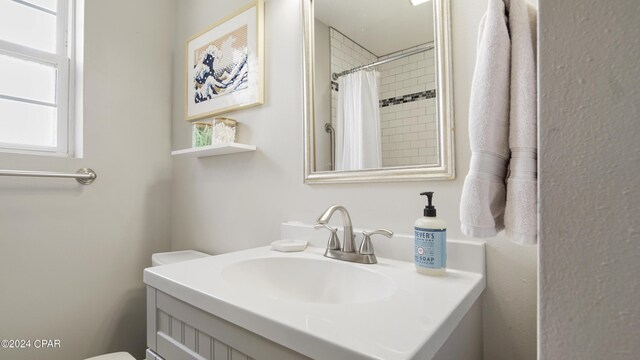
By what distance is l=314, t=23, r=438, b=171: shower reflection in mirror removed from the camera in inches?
33.8

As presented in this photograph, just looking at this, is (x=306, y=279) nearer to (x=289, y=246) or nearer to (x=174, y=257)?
(x=289, y=246)

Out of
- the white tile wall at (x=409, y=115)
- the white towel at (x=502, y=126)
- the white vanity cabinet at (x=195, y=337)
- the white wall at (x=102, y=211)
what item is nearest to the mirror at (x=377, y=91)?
the white tile wall at (x=409, y=115)

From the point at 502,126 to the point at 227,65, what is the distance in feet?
4.15

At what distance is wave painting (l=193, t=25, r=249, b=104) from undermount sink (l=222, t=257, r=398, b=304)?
83 cm

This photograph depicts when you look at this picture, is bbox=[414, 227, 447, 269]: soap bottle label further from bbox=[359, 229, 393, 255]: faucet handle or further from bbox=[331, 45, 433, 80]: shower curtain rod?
bbox=[331, 45, 433, 80]: shower curtain rod

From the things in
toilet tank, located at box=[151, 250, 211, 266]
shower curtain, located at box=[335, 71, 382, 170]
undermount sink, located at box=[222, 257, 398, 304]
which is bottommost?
toilet tank, located at box=[151, 250, 211, 266]

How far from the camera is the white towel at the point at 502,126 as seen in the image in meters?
0.49

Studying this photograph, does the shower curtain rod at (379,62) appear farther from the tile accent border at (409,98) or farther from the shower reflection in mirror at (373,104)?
the tile accent border at (409,98)

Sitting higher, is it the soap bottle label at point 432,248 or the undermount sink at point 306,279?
the soap bottle label at point 432,248

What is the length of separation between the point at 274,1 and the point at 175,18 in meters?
0.91

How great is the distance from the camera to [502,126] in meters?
0.52

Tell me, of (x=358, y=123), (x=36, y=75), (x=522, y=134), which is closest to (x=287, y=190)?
(x=358, y=123)

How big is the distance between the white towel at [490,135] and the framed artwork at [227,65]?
3.03 feet

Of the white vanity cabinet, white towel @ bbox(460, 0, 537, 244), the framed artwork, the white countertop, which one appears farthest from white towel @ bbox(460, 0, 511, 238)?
the framed artwork
